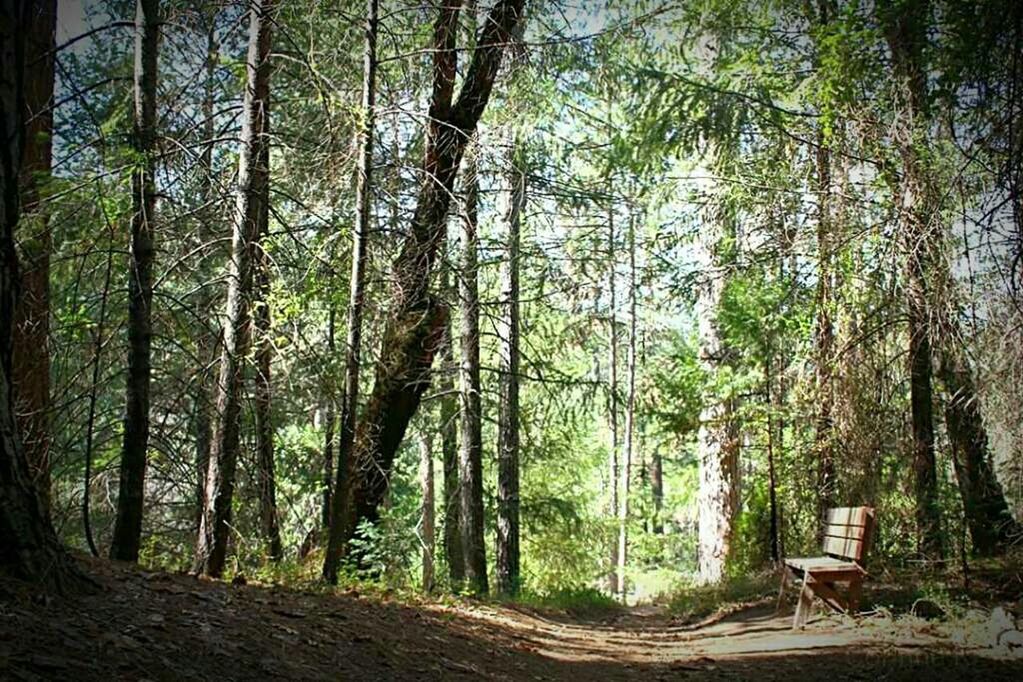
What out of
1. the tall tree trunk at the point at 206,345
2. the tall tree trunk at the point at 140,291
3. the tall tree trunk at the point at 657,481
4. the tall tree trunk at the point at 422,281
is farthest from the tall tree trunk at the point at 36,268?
the tall tree trunk at the point at 657,481

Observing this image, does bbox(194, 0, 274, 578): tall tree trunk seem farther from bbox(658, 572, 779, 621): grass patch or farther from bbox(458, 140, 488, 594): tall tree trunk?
bbox(658, 572, 779, 621): grass patch

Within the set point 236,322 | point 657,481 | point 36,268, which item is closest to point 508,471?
point 236,322

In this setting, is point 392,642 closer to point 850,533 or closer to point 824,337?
point 850,533

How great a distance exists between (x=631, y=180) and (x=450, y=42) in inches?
217

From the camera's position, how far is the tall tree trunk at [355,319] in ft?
26.6

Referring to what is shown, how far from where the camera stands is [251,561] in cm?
992

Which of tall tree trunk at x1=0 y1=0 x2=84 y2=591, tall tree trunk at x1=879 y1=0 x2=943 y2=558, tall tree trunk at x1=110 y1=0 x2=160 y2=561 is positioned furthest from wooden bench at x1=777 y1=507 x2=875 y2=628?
tall tree trunk at x1=0 y1=0 x2=84 y2=591

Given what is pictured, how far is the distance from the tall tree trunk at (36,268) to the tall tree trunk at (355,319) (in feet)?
8.00

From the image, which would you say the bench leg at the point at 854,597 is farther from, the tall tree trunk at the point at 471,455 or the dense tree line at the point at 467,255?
the tall tree trunk at the point at 471,455

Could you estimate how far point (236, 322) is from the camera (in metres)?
7.50

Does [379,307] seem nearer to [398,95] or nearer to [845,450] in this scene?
[398,95]

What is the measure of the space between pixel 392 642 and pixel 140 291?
3.05 m

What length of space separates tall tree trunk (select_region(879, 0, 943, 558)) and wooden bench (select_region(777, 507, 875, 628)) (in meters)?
1.35

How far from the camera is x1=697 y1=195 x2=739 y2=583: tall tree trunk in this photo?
569 inches
